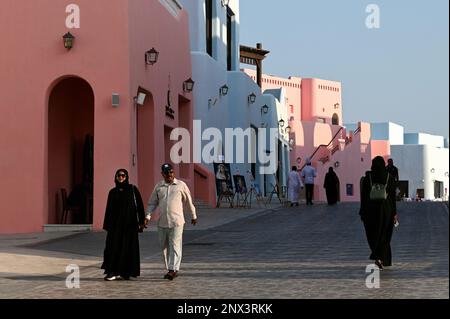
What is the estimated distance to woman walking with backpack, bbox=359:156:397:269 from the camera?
12047 mm

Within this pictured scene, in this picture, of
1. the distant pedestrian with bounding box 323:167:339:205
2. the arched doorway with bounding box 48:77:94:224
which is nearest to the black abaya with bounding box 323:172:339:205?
the distant pedestrian with bounding box 323:167:339:205

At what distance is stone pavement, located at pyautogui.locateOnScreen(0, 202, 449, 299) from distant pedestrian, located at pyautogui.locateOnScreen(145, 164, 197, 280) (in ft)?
0.98

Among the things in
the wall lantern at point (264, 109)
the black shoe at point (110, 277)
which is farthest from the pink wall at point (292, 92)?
the black shoe at point (110, 277)

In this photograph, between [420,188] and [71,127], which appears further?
[420,188]

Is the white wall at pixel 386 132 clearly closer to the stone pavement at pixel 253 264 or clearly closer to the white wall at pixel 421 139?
the white wall at pixel 421 139

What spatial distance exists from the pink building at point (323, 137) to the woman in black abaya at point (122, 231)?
44.5 m

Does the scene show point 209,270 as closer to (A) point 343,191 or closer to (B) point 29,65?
(B) point 29,65

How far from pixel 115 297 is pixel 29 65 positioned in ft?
35.6

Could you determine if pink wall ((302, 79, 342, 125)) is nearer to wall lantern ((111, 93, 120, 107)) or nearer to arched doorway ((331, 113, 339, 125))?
arched doorway ((331, 113, 339, 125))

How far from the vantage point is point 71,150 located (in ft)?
73.4

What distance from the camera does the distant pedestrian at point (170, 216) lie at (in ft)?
37.3
